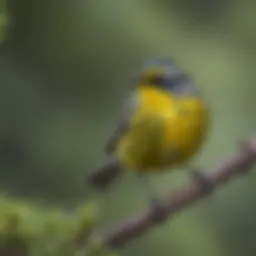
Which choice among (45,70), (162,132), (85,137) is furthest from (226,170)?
(45,70)

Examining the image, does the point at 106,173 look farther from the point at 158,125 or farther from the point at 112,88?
the point at 112,88

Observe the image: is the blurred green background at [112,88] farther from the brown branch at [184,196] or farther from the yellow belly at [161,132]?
the brown branch at [184,196]

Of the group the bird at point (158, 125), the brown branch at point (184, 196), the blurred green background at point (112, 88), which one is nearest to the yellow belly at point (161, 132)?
the bird at point (158, 125)

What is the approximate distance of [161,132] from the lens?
1.03 meters

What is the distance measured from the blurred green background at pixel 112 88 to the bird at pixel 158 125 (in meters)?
0.37

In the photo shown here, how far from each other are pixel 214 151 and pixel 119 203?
0.48 ft

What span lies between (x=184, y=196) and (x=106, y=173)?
29 centimetres

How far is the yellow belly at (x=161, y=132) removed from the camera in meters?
1.01

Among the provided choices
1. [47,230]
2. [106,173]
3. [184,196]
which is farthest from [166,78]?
[47,230]

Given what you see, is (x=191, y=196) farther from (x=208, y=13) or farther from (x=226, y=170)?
(x=208, y=13)

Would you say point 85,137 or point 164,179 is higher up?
point 85,137

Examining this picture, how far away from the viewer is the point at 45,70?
5.55 ft

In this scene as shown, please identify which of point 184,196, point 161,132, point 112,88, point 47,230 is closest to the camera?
point 47,230

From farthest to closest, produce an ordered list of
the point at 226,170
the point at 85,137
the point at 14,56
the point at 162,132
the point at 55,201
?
the point at 14,56
the point at 85,137
the point at 55,201
the point at 162,132
the point at 226,170
